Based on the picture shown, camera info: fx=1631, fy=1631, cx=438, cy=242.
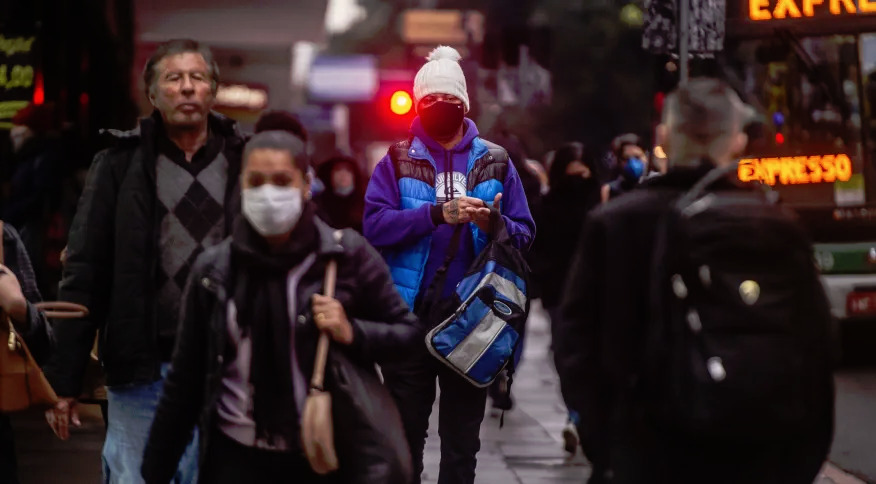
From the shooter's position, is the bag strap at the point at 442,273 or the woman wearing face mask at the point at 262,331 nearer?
the woman wearing face mask at the point at 262,331

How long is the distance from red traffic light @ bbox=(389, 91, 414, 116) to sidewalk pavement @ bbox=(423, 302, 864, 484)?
19.1ft

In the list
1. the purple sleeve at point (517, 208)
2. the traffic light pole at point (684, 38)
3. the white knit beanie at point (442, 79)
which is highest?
the traffic light pole at point (684, 38)

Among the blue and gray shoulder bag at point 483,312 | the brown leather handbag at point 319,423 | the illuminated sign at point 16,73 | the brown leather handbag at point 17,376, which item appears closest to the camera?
the brown leather handbag at point 319,423

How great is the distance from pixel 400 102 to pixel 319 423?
14.2 m

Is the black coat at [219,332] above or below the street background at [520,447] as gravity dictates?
above

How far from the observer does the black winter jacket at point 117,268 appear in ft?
17.0

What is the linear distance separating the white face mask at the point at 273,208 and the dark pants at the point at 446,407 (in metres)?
2.02

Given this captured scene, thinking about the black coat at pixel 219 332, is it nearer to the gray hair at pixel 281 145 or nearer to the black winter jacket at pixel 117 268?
the gray hair at pixel 281 145

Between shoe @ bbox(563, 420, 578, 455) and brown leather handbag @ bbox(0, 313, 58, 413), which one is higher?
brown leather handbag @ bbox(0, 313, 58, 413)

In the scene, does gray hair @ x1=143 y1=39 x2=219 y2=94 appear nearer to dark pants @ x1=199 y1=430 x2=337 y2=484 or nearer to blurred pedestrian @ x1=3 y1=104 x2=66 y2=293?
dark pants @ x1=199 y1=430 x2=337 y2=484

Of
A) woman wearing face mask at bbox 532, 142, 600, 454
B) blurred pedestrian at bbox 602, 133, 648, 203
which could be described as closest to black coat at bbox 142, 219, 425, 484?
blurred pedestrian at bbox 602, 133, 648, 203

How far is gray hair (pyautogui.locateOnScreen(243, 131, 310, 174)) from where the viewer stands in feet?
14.0

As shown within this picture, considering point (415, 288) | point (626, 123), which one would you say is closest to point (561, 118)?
point (626, 123)

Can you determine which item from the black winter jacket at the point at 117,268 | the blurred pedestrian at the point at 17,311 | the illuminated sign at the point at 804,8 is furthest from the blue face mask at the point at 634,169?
the blurred pedestrian at the point at 17,311
